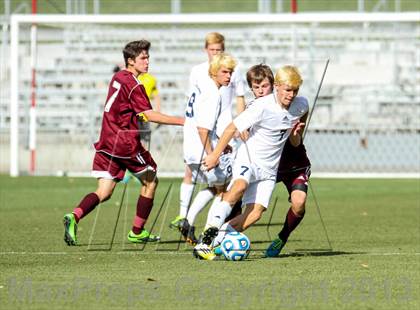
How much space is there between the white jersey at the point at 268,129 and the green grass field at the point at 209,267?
0.77 meters

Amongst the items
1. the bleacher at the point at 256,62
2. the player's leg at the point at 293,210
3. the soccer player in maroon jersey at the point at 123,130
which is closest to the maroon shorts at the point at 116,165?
the soccer player in maroon jersey at the point at 123,130

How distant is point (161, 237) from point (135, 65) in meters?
1.79

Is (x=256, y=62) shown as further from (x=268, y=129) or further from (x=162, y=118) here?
(x=268, y=129)

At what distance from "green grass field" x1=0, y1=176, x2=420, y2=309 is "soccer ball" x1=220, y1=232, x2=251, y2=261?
0.29 feet

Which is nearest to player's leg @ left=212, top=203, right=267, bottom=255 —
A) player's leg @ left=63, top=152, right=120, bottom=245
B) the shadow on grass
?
the shadow on grass

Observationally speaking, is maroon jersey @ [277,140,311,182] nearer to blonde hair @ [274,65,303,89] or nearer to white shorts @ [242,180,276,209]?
white shorts @ [242,180,276,209]

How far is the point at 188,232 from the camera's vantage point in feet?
32.4

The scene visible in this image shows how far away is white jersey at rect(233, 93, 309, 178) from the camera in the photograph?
8484 millimetres

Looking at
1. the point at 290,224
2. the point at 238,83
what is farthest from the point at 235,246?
the point at 238,83

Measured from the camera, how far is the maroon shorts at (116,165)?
32.3ft

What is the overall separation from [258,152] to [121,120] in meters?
1.70

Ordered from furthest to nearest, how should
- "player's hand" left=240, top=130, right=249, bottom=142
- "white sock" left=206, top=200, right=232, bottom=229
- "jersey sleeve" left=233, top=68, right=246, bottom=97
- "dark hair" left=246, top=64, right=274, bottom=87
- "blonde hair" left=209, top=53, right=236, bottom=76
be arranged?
"jersey sleeve" left=233, top=68, right=246, bottom=97
"blonde hair" left=209, top=53, right=236, bottom=76
"dark hair" left=246, top=64, right=274, bottom=87
"player's hand" left=240, top=130, right=249, bottom=142
"white sock" left=206, top=200, right=232, bottom=229

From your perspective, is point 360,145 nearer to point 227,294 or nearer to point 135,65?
point 135,65

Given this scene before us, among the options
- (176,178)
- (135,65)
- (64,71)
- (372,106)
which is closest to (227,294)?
(135,65)
